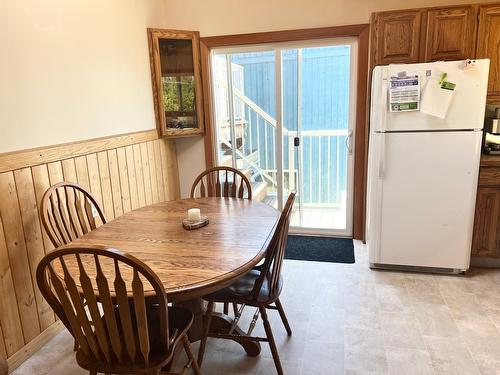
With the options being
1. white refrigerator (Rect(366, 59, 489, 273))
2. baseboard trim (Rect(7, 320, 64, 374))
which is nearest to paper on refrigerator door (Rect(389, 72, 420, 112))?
white refrigerator (Rect(366, 59, 489, 273))

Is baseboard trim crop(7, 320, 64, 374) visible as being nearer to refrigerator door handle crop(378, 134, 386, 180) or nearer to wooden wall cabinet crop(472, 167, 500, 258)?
refrigerator door handle crop(378, 134, 386, 180)

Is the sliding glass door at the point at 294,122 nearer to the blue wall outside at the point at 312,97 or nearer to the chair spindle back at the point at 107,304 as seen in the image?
the blue wall outside at the point at 312,97

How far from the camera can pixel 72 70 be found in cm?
233

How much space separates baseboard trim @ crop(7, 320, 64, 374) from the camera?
191 cm

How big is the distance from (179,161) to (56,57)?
1756 millimetres

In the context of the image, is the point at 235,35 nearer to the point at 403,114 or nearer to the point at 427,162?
the point at 403,114

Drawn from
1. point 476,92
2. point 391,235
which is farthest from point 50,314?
point 476,92

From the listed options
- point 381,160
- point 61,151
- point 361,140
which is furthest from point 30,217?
point 361,140

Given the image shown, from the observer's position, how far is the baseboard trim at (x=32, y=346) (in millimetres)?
1914

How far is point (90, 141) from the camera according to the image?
8.14 ft

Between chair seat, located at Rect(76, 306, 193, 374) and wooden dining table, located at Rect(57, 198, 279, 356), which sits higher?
wooden dining table, located at Rect(57, 198, 279, 356)

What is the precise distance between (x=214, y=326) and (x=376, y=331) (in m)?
0.95

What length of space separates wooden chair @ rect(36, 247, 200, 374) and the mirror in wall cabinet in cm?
223

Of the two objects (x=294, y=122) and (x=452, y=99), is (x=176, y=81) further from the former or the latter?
(x=452, y=99)
